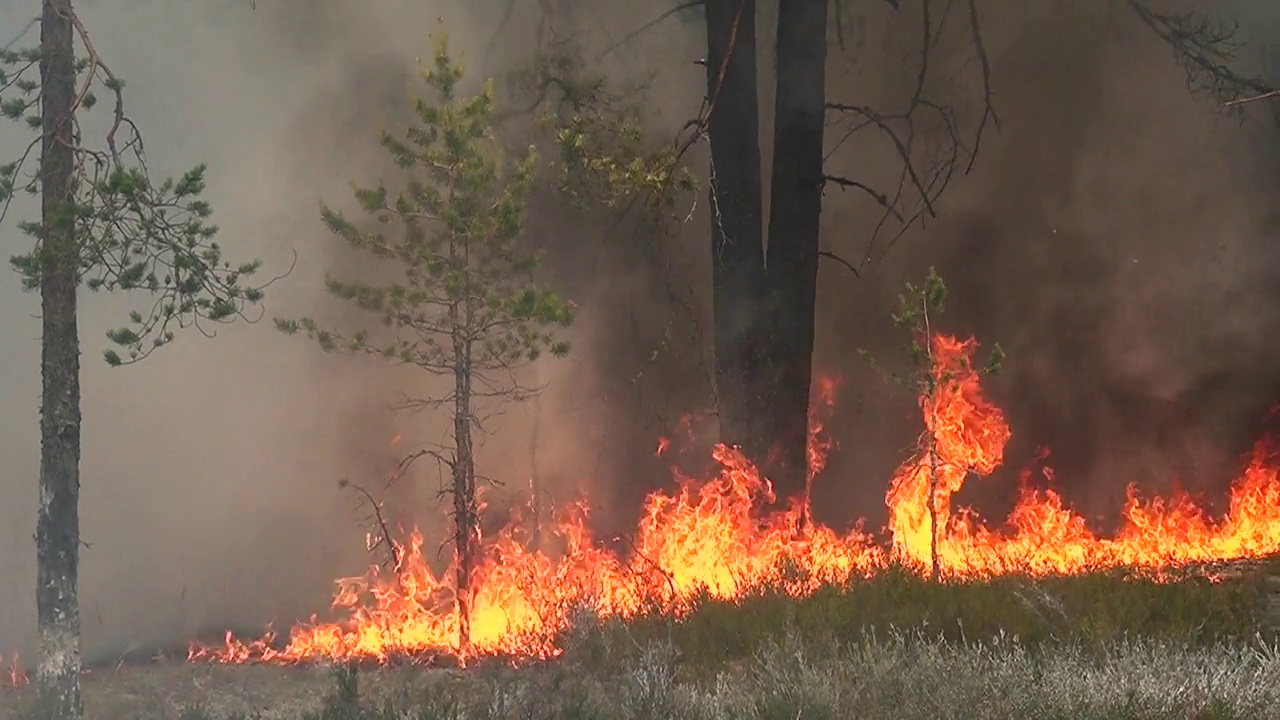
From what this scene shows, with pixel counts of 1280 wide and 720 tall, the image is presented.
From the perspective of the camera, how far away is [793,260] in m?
10.0

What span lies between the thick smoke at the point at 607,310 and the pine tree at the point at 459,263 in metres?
1.00

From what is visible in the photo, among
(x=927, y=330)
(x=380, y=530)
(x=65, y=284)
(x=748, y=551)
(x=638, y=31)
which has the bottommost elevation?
(x=748, y=551)

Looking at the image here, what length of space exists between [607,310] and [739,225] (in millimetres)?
1668

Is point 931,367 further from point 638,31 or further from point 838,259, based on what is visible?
point 638,31

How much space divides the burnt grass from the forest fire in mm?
636

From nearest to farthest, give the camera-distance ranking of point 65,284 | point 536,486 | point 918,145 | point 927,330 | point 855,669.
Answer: point 855,669 → point 65,284 → point 927,330 → point 536,486 → point 918,145

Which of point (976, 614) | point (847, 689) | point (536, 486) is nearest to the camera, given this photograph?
point (847, 689)

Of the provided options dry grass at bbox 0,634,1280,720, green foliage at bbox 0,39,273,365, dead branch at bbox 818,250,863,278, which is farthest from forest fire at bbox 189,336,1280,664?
green foliage at bbox 0,39,273,365

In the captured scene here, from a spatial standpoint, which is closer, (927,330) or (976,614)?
(976,614)

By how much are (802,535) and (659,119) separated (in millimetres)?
3669

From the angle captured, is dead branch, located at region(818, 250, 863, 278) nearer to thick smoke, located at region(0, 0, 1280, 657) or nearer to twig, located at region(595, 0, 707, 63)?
thick smoke, located at region(0, 0, 1280, 657)

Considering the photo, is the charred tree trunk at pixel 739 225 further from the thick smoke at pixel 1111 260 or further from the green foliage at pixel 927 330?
the thick smoke at pixel 1111 260

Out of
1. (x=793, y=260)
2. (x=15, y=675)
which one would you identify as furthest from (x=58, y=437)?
(x=793, y=260)

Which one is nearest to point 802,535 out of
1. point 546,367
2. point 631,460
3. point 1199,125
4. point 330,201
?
point 631,460
